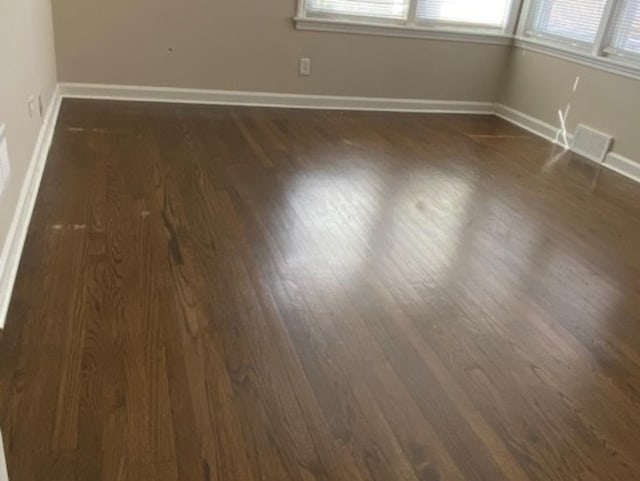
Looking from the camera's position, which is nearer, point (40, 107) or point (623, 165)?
point (40, 107)

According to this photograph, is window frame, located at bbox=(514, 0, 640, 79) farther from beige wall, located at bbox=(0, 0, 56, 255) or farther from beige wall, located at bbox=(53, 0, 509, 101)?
beige wall, located at bbox=(0, 0, 56, 255)

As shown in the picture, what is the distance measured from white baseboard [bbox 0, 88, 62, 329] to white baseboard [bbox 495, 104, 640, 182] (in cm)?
361

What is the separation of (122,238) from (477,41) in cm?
372

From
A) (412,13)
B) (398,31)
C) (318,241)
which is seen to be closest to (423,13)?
(412,13)

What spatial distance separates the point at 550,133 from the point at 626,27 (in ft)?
3.07

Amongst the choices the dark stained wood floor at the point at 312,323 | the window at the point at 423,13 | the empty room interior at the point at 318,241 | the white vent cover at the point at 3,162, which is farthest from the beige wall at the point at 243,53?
the white vent cover at the point at 3,162

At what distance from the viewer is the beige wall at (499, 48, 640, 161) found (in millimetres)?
3988

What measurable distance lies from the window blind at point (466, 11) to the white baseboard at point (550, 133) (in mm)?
743

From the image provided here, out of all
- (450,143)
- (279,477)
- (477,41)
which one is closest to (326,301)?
(279,477)

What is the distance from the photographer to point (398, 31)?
475cm

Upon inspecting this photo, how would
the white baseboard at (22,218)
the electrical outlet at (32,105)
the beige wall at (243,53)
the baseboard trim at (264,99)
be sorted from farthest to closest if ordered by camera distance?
1. the baseboard trim at (264,99)
2. the beige wall at (243,53)
3. the electrical outlet at (32,105)
4. the white baseboard at (22,218)

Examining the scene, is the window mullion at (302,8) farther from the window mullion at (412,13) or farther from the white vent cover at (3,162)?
the white vent cover at (3,162)

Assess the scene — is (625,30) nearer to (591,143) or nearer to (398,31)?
(591,143)

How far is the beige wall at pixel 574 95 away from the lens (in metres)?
3.99
